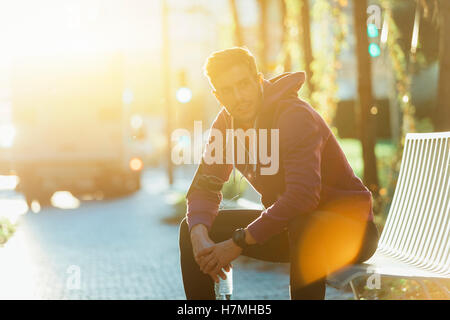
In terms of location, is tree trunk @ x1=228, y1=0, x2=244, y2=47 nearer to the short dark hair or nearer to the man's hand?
the short dark hair

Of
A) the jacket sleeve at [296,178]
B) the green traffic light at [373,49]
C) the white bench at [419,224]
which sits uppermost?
the green traffic light at [373,49]

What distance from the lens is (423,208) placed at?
4.02m

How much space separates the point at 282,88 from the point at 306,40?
689cm

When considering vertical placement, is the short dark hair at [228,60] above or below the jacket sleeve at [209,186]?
above

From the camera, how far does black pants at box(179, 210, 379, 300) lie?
3.13m

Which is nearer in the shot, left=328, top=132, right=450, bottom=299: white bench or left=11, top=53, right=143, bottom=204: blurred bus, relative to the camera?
left=328, top=132, right=450, bottom=299: white bench

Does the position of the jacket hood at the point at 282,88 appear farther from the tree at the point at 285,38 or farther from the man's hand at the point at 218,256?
the tree at the point at 285,38

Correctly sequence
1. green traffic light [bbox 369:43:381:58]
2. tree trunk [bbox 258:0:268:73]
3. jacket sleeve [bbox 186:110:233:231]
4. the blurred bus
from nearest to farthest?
1. jacket sleeve [bbox 186:110:233:231]
2. green traffic light [bbox 369:43:381:58]
3. tree trunk [bbox 258:0:268:73]
4. the blurred bus

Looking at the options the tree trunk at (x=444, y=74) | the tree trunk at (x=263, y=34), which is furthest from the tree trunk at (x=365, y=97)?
the tree trunk at (x=263, y=34)

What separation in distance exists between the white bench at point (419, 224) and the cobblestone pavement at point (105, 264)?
1.65m

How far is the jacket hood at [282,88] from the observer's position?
337 cm

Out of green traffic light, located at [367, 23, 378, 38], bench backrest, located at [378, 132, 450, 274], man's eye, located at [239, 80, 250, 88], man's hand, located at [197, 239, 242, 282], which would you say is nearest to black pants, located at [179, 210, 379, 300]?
man's hand, located at [197, 239, 242, 282]

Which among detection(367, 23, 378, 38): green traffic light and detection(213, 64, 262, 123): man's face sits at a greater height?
detection(367, 23, 378, 38): green traffic light
